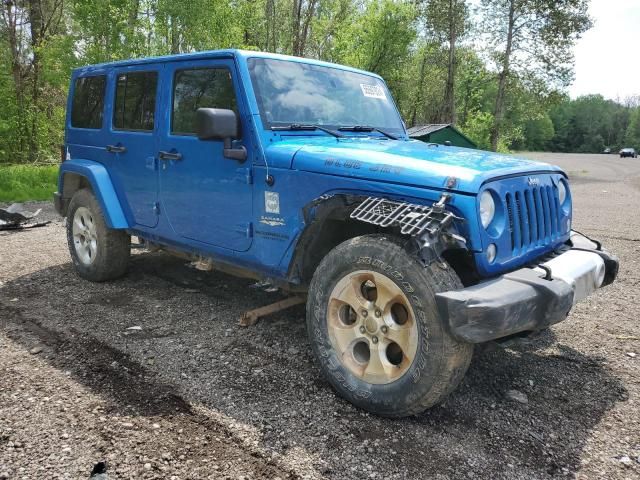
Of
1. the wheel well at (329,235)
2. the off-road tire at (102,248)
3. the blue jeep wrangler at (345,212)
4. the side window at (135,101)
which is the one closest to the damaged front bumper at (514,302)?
the blue jeep wrangler at (345,212)

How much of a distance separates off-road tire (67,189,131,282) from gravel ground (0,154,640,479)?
427 mm

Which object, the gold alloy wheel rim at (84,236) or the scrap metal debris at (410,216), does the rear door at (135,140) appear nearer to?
the gold alloy wheel rim at (84,236)

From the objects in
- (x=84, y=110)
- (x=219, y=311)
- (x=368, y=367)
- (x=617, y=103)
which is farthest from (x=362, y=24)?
(x=617, y=103)

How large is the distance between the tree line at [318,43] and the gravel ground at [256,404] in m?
9.33

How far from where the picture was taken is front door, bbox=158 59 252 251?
3822mm

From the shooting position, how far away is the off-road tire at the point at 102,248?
5180 mm

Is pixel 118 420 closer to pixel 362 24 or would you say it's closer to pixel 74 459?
pixel 74 459

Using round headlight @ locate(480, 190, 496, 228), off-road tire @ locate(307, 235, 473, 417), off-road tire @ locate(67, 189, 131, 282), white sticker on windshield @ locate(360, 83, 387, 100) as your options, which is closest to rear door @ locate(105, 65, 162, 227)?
off-road tire @ locate(67, 189, 131, 282)

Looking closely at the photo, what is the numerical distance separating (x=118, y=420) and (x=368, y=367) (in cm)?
140

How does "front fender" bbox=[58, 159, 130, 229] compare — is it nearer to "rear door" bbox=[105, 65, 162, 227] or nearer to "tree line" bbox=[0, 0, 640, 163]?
"rear door" bbox=[105, 65, 162, 227]

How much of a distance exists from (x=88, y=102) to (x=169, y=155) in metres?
1.73

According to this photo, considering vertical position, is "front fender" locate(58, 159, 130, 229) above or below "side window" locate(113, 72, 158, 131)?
below

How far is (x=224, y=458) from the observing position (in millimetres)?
2605

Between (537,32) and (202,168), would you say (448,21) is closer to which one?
(537,32)
